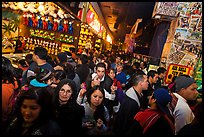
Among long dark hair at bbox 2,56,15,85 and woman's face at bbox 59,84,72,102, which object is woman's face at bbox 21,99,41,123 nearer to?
woman's face at bbox 59,84,72,102

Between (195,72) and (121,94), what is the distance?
3.83 m

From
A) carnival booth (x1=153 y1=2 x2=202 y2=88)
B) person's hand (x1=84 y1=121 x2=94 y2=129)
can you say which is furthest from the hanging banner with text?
person's hand (x1=84 y1=121 x2=94 y2=129)

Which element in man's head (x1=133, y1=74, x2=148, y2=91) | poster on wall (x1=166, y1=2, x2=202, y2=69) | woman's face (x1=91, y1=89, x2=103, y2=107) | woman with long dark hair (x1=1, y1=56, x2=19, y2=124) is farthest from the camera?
poster on wall (x1=166, y1=2, x2=202, y2=69)

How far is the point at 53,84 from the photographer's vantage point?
14.9 ft

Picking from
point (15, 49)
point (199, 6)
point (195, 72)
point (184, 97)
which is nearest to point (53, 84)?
point (184, 97)

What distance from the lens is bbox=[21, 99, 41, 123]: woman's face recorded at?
268 cm

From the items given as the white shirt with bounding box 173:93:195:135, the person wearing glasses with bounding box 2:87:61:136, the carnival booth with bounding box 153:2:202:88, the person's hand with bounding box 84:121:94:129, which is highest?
the carnival booth with bounding box 153:2:202:88

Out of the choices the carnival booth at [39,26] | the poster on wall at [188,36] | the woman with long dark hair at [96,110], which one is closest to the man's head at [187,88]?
the woman with long dark hair at [96,110]

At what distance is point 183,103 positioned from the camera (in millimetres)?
4191

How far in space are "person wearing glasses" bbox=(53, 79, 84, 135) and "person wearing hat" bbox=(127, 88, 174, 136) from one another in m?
0.85

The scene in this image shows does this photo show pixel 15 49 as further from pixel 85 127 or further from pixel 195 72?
pixel 85 127

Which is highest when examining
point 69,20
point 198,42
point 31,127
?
point 69,20

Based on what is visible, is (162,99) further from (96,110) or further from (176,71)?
(176,71)

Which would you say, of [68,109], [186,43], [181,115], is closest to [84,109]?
[68,109]
